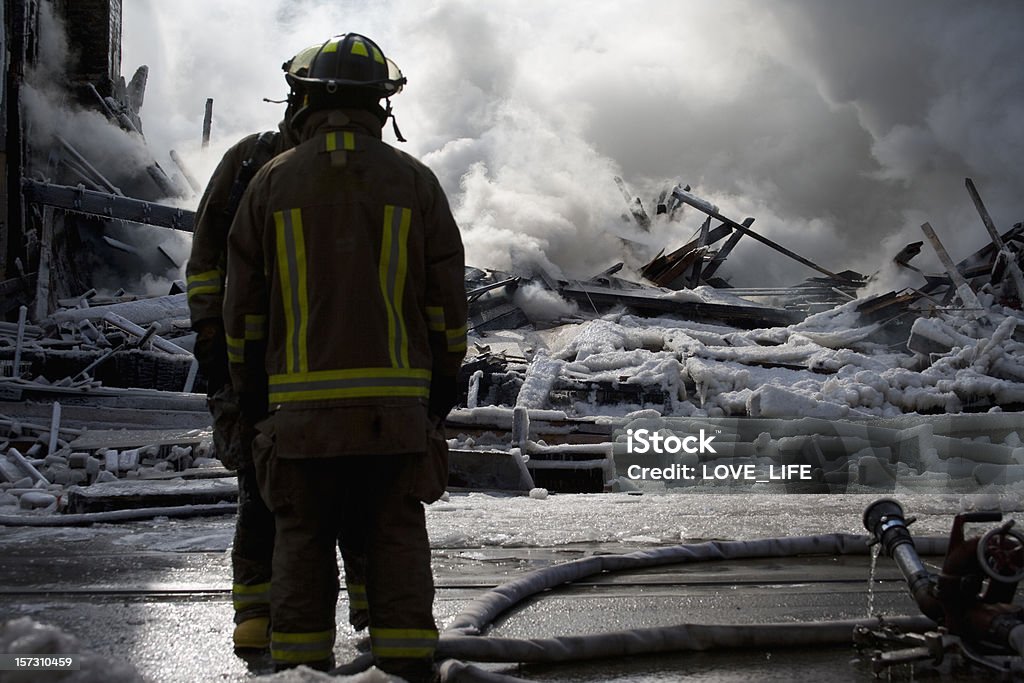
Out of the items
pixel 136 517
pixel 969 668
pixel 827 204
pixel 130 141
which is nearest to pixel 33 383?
pixel 136 517

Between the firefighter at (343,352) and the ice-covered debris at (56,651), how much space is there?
20.5 inches

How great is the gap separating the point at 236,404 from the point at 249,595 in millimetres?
511

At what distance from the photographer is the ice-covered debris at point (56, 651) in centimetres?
191

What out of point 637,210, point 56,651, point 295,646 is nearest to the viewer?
point 56,651

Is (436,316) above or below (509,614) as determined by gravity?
above

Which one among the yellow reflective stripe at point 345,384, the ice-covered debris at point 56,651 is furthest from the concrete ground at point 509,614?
the yellow reflective stripe at point 345,384

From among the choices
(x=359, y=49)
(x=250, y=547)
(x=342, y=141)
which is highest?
(x=359, y=49)

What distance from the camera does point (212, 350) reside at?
2.89 m

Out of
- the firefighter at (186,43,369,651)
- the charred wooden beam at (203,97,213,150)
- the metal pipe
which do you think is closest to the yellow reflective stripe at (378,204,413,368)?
the firefighter at (186,43,369,651)

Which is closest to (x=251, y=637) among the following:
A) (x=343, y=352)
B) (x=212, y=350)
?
(x=212, y=350)

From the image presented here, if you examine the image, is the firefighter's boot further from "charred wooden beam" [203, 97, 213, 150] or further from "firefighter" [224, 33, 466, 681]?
"charred wooden beam" [203, 97, 213, 150]

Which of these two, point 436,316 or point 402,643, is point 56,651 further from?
point 436,316

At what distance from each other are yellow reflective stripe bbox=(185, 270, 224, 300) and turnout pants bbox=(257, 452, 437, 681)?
1.99 ft

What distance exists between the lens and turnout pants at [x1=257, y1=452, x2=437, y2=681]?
8.07ft
